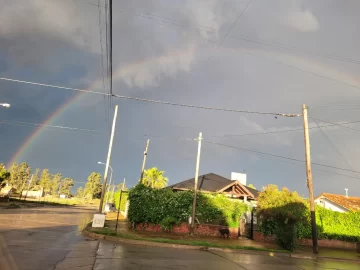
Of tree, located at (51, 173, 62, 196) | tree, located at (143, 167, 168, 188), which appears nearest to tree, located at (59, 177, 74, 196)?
tree, located at (51, 173, 62, 196)

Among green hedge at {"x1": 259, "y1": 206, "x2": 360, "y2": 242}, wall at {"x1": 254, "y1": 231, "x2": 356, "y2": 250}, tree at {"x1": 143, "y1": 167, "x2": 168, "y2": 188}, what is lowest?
wall at {"x1": 254, "y1": 231, "x2": 356, "y2": 250}

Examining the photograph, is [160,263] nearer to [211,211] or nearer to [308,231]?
[211,211]

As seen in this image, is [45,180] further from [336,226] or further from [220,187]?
[336,226]

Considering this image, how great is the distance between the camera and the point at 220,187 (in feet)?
107

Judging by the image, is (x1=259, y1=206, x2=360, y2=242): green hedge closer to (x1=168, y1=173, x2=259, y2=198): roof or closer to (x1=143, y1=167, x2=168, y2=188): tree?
(x1=168, y1=173, x2=259, y2=198): roof

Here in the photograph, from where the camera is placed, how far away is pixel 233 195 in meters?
30.9

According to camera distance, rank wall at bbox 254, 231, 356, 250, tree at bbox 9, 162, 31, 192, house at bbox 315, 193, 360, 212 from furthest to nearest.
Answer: tree at bbox 9, 162, 31, 192
house at bbox 315, 193, 360, 212
wall at bbox 254, 231, 356, 250

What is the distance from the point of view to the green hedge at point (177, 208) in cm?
2266

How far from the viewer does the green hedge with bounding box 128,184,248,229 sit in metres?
22.7

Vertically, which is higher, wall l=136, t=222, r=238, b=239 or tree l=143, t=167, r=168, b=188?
tree l=143, t=167, r=168, b=188

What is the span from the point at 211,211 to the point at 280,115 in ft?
30.3

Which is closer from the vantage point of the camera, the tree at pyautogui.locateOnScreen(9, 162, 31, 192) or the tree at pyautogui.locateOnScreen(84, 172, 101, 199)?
the tree at pyautogui.locateOnScreen(9, 162, 31, 192)

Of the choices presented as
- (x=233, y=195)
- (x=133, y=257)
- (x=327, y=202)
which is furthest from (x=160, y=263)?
(x=327, y=202)

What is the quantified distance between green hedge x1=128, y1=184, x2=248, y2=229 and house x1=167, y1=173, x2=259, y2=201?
16.4ft
